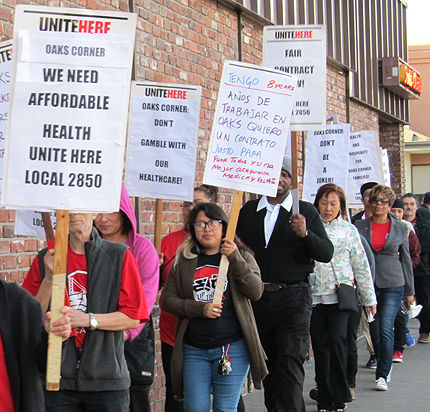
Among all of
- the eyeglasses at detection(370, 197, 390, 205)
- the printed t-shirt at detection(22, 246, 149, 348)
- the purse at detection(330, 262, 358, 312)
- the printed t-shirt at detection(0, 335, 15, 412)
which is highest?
the eyeglasses at detection(370, 197, 390, 205)

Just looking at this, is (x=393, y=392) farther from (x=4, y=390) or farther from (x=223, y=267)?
(x=4, y=390)

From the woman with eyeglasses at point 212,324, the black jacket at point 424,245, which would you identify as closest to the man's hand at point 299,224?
the woman with eyeglasses at point 212,324

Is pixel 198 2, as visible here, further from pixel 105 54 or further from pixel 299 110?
pixel 105 54

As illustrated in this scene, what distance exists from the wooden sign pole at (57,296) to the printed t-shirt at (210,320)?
1862 mm

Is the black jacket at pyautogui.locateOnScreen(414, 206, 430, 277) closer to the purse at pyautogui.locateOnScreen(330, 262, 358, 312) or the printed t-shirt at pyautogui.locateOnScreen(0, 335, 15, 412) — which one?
the purse at pyautogui.locateOnScreen(330, 262, 358, 312)

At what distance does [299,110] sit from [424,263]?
6089 mm

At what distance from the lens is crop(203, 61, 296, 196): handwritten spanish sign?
5832mm

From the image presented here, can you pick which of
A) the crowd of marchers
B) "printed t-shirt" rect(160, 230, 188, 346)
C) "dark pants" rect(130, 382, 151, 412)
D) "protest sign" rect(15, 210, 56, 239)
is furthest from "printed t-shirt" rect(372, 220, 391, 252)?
"protest sign" rect(15, 210, 56, 239)

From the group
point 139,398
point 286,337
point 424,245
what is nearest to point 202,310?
Result: point 139,398

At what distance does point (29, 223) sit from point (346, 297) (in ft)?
11.2

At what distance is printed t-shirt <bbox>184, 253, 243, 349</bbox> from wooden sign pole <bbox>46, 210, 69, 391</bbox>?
1862mm

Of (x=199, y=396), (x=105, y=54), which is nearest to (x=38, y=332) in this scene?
(x=105, y=54)

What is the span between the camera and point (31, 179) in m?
3.90

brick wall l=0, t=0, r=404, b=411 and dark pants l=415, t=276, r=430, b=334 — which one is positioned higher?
brick wall l=0, t=0, r=404, b=411
